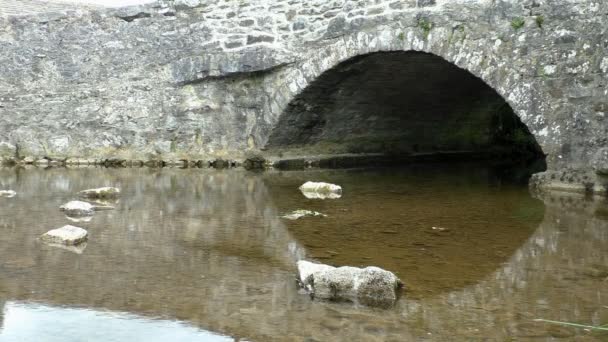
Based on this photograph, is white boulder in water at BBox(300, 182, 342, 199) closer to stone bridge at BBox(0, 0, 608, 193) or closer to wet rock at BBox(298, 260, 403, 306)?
stone bridge at BBox(0, 0, 608, 193)

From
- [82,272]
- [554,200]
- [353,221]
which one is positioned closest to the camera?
[82,272]

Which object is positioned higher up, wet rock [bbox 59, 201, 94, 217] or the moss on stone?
the moss on stone

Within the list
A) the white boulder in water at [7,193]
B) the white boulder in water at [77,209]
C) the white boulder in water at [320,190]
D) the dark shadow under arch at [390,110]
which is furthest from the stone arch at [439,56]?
the white boulder in water at [77,209]

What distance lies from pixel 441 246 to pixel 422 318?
4.38ft

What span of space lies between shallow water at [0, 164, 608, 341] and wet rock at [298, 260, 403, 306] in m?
0.07

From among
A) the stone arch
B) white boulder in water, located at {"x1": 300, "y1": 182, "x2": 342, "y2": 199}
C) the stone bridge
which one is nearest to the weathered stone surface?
the stone bridge

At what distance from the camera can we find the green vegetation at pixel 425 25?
23.2 ft

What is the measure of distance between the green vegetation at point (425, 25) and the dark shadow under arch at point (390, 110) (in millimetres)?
569

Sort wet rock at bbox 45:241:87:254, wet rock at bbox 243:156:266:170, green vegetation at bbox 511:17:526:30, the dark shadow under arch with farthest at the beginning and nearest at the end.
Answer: wet rock at bbox 243:156:266:170 < the dark shadow under arch < green vegetation at bbox 511:17:526:30 < wet rock at bbox 45:241:87:254

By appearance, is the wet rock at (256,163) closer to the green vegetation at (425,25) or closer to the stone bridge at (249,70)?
the stone bridge at (249,70)

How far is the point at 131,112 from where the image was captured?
917cm

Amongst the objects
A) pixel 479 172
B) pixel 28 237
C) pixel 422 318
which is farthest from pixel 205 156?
pixel 422 318

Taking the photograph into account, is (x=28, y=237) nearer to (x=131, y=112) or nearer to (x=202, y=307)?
(x=202, y=307)

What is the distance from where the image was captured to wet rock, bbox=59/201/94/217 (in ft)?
15.4
